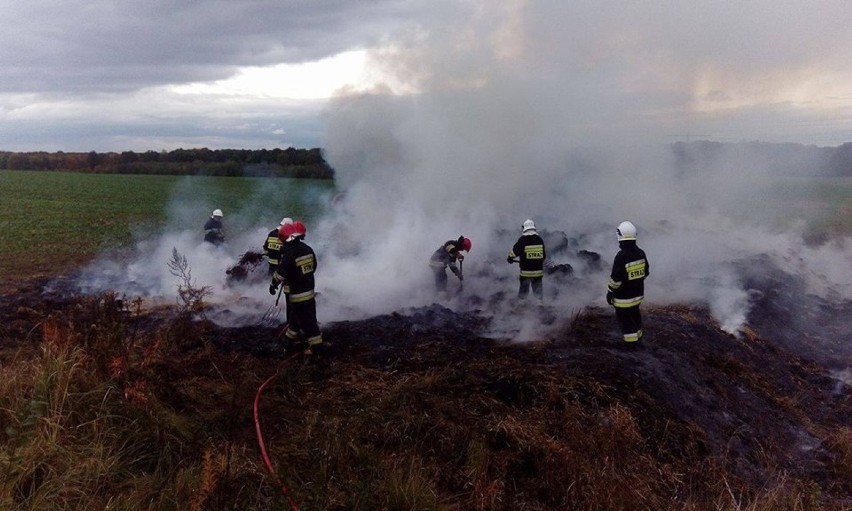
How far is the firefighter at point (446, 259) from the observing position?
37.0 ft

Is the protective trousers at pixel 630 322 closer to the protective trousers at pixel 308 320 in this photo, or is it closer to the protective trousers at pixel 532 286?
the protective trousers at pixel 532 286

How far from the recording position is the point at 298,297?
8.20m

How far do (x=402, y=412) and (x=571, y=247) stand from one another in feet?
38.6

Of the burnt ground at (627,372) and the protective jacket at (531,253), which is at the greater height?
the protective jacket at (531,253)

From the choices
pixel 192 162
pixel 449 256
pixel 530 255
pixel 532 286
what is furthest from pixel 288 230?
pixel 192 162

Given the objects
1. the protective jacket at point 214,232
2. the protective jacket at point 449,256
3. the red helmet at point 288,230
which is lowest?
the protective jacket at point 449,256

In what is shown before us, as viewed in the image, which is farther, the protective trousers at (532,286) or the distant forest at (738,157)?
the distant forest at (738,157)

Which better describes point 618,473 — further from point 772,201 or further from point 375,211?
point 772,201

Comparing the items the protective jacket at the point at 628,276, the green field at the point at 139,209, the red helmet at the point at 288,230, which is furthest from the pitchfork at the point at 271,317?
the green field at the point at 139,209

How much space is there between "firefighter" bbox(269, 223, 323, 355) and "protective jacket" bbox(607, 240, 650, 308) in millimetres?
4389

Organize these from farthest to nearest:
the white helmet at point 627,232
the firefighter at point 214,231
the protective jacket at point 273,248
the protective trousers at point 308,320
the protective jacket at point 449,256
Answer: the firefighter at point 214,231, the protective jacket at point 449,256, the protective jacket at point 273,248, the white helmet at point 627,232, the protective trousers at point 308,320

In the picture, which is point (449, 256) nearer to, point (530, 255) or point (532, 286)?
point (530, 255)

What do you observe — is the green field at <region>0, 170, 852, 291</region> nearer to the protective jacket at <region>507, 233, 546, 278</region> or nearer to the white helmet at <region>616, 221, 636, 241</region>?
the protective jacket at <region>507, 233, 546, 278</region>

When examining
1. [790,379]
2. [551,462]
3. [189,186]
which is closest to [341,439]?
[551,462]
